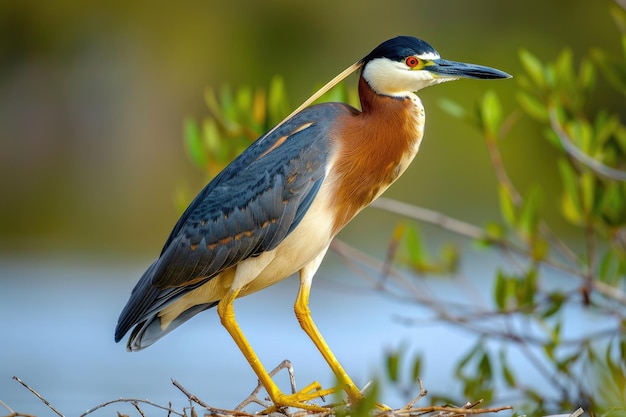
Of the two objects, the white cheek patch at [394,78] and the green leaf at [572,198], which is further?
the green leaf at [572,198]

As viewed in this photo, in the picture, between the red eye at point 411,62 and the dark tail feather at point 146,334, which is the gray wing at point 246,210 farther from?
the red eye at point 411,62

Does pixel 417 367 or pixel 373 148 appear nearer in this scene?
pixel 373 148

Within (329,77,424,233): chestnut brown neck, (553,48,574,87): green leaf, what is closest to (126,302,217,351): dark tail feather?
(329,77,424,233): chestnut brown neck

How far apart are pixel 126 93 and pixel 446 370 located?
7.43 meters

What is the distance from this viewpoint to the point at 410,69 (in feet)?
12.1

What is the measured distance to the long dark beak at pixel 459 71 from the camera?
3623 millimetres

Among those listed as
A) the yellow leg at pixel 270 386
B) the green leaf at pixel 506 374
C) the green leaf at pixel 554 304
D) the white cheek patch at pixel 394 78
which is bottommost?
the green leaf at pixel 506 374

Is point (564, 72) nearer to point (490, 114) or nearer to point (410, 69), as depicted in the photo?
point (490, 114)

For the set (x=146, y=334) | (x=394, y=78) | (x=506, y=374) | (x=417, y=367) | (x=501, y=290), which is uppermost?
(x=394, y=78)

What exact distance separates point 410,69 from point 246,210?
0.70 metres

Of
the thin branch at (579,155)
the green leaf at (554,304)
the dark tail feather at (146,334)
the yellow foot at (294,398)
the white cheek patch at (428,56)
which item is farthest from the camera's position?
the green leaf at (554,304)

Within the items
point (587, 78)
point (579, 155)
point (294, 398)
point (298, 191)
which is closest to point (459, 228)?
point (579, 155)

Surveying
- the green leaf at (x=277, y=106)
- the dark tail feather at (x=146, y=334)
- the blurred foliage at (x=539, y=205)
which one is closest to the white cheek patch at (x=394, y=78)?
the blurred foliage at (x=539, y=205)

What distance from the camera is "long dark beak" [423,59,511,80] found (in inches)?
143
